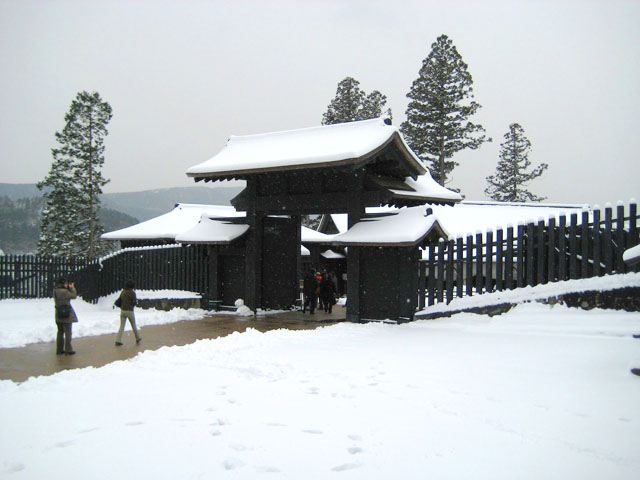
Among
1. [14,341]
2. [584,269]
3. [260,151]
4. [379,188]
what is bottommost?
[14,341]

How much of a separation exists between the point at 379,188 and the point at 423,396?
8.63 metres

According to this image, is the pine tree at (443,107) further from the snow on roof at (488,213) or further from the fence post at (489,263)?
the fence post at (489,263)

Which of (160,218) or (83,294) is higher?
(160,218)

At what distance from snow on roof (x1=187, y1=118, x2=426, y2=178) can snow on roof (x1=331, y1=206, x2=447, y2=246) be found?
5.83 feet

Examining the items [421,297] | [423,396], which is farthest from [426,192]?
[423,396]

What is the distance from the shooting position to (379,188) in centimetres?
1466

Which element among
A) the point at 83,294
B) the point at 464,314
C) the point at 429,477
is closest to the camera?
the point at 429,477

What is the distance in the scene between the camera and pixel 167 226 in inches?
1151

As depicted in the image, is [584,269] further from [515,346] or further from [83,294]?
[83,294]

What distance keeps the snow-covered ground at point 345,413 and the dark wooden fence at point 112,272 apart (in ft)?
29.6

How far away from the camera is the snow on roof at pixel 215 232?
17.3m

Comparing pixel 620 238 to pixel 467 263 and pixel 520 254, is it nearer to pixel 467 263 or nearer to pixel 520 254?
pixel 520 254

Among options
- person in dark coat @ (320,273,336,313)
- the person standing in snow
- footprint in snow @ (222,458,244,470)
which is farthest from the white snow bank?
footprint in snow @ (222,458,244,470)

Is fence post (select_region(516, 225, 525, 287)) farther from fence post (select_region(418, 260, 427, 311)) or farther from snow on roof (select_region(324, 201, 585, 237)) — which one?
snow on roof (select_region(324, 201, 585, 237))
